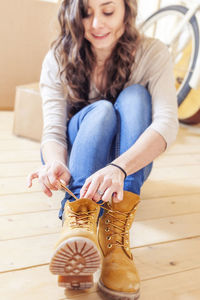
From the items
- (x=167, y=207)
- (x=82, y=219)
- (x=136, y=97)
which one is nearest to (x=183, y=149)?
(x=167, y=207)

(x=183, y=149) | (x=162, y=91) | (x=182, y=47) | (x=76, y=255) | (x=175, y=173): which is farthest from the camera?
(x=182, y=47)

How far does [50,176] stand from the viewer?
898 mm

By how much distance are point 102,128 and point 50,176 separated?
0.23 metres

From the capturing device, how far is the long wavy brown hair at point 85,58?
1154mm

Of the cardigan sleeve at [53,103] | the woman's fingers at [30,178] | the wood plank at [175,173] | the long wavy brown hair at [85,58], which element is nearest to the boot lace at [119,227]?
the woman's fingers at [30,178]

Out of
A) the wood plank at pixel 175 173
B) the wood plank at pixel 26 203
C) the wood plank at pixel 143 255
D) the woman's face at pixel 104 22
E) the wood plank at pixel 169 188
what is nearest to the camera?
the wood plank at pixel 143 255

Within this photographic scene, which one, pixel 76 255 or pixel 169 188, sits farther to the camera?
pixel 169 188

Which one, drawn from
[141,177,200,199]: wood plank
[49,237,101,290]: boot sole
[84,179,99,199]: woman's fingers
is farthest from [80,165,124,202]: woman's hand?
[141,177,200,199]: wood plank

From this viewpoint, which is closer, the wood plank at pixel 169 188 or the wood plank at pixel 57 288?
the wood plank at pixel 57 288

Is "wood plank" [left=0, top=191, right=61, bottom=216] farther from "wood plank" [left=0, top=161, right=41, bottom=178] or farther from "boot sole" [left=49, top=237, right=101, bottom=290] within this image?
"boot sole" [left=49, top=237, right=101, bottom=290]

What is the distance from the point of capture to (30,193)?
138 cm

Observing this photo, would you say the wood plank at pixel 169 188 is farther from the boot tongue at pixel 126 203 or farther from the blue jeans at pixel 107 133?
the boot tongue at pixel 126 203

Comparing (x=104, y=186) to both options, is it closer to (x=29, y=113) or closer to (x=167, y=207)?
(x=167, y=207)

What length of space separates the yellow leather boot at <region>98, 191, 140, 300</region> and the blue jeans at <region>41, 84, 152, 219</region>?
0.22ft
